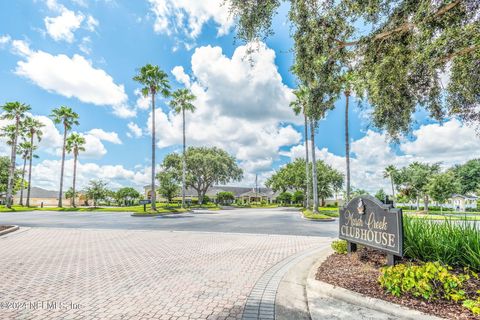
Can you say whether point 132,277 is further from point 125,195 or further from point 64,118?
point 125,195

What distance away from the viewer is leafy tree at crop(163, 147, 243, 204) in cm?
4934

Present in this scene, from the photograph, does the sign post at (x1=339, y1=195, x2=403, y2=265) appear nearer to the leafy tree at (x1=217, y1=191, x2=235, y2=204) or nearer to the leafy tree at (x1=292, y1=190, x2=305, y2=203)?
the leafy tree at (x1=292, y1=190, x2=305, y2=203)

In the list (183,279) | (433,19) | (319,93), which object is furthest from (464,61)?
(183,279)

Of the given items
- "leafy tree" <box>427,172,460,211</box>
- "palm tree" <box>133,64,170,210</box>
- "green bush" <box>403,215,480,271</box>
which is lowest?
"green bush" <box>403,215,480,271</box>

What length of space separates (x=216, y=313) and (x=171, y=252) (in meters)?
4.90

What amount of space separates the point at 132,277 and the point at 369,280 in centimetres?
474

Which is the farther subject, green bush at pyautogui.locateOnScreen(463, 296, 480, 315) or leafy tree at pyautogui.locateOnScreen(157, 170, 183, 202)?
leafy tree at pyautogui.locateOnScreen(157, 170, 183, 202)

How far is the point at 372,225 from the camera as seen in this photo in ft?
19.4

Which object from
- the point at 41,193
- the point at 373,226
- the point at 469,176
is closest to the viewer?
the point at 373,226

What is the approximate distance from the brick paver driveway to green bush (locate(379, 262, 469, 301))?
2412mm

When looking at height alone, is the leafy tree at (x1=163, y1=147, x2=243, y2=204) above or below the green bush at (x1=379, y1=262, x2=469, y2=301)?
above

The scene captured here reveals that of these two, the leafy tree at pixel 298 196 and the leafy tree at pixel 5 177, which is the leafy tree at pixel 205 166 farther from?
the leafy tree at pixel 5 177

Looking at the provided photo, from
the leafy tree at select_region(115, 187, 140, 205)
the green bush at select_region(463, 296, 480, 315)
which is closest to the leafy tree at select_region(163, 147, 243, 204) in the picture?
the leafy tree at select_region(115, 187, 140, 205)

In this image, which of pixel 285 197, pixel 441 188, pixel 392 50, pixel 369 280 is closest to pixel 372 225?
pixel 369 280
